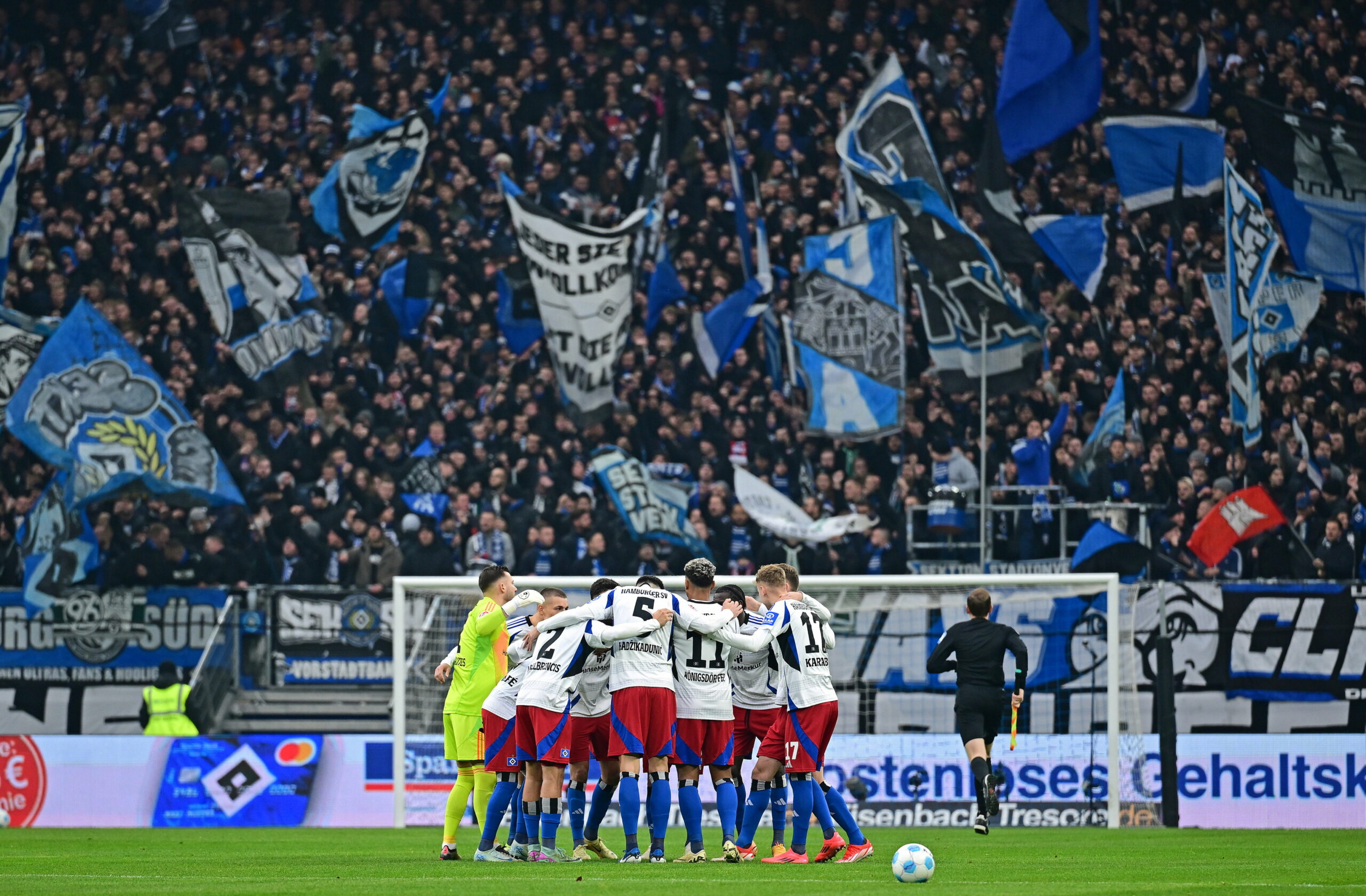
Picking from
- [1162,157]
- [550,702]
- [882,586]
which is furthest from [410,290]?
[550,702]

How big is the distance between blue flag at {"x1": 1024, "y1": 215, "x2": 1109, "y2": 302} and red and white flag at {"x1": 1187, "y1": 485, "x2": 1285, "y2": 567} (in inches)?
186

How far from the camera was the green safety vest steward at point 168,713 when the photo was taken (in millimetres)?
18781

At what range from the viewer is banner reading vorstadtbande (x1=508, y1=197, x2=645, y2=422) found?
26.5m

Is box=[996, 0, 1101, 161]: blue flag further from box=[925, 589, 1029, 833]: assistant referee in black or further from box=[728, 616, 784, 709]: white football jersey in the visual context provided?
box=[728, 616, 784, 709]: white football jersey

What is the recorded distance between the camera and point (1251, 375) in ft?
82.6

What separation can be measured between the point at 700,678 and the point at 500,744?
4.76 feet

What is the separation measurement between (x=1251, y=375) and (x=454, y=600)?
12.9 metres

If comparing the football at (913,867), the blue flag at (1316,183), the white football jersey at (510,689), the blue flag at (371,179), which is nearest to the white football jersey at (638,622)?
the white football jersey at (510,689)

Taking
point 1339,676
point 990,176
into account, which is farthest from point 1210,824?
point 990,176

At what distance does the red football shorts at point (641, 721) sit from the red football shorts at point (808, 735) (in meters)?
0.80

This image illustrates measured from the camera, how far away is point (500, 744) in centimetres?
1159

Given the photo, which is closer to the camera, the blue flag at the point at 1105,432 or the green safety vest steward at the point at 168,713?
the green safety vest steward at the point at 168,713

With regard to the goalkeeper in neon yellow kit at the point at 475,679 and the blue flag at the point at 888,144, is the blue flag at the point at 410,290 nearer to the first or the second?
the blue flag at the point at 888,144

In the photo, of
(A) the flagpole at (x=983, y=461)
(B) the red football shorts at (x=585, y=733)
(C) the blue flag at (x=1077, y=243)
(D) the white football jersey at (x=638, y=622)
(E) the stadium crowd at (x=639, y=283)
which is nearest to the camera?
(D) the white football jersey at (x=638, y=622)
